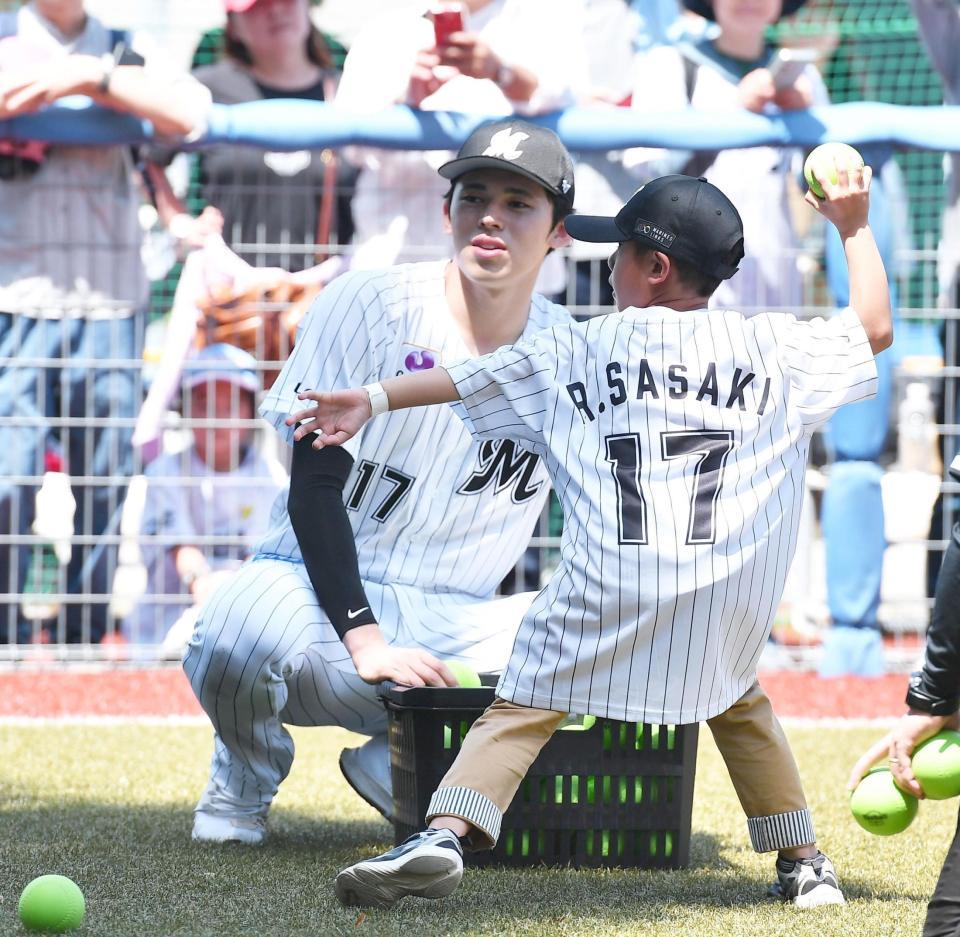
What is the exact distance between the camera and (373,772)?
3.67 m

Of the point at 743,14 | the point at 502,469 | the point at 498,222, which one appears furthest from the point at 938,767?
the point at 743,14

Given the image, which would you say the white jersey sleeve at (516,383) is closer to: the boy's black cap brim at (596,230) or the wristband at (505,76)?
the boy's black cap brim at (596,230)

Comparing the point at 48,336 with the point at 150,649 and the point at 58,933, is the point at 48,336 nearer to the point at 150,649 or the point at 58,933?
the point at 150,649

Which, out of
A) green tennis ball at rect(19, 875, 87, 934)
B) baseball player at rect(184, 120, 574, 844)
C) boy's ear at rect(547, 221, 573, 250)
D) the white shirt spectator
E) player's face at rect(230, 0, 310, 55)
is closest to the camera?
green tennis ball at rect(19, 875, 87, 934)

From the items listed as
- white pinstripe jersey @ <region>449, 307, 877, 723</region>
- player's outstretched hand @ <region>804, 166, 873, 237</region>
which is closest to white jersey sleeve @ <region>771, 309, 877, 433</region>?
white pinstripe jersey @ <region>449, 307, 877, 723</region>

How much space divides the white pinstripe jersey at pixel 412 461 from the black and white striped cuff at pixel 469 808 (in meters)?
0.97

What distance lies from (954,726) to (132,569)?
4.39 m

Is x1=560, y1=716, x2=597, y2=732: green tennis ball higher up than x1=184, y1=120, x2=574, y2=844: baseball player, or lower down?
lower down

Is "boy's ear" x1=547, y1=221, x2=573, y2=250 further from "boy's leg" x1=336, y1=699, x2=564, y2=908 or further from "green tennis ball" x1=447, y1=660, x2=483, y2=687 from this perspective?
"boy's leg" x1=336, y1=699, x2=564, y2=908

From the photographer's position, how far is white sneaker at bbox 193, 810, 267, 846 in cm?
350

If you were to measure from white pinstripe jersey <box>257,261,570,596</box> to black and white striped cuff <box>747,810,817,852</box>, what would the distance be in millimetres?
1039

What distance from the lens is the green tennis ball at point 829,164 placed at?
9.84 ft

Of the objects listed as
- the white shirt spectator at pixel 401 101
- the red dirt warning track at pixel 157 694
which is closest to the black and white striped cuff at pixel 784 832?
the red dirt warning track at pixel 157 694

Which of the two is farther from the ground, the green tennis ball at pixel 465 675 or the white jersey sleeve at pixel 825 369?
the white jersey sleeve at pixel 825 369
